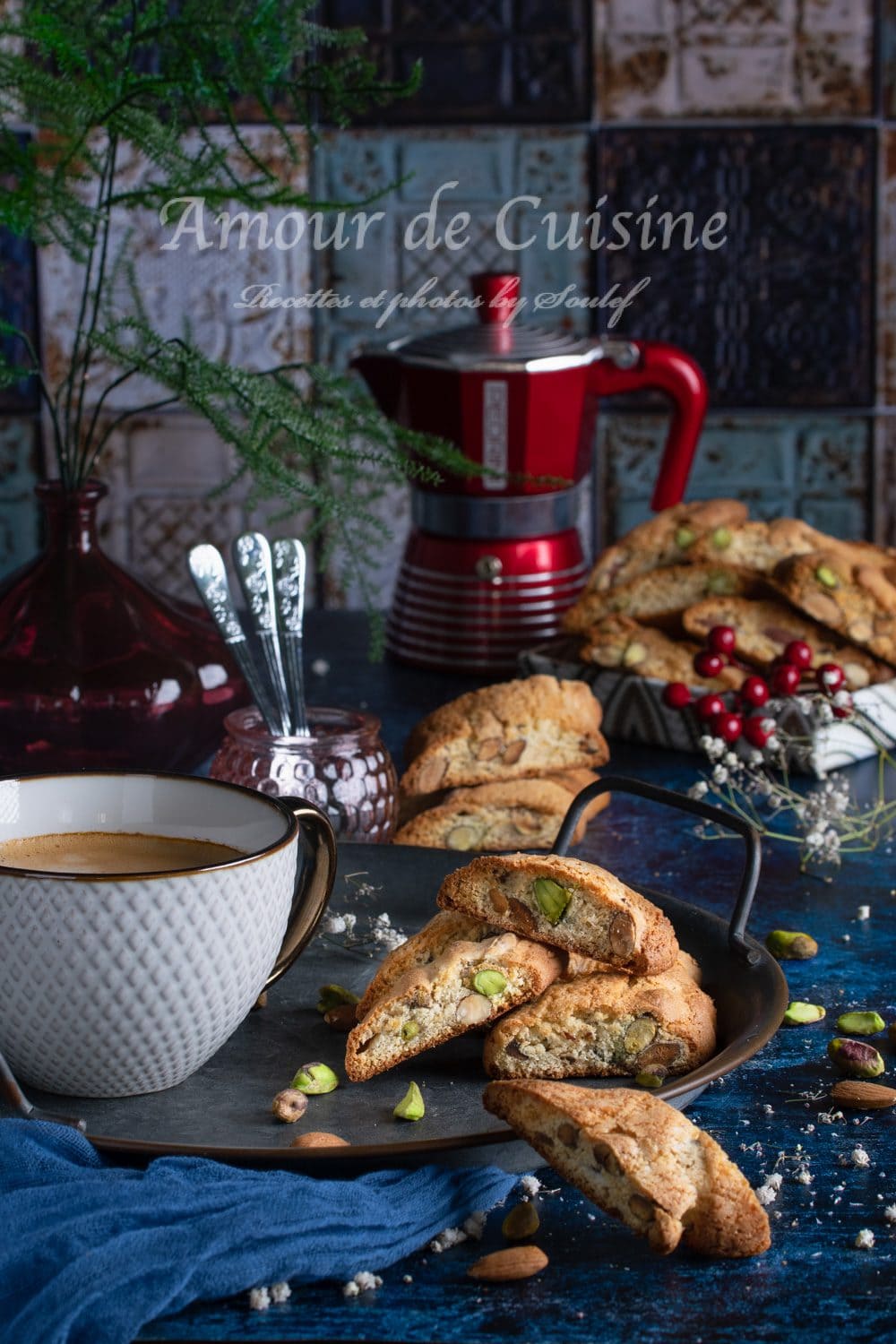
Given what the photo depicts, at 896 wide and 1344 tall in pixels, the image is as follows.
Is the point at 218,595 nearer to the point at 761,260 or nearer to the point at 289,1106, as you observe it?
the point at 289,1106

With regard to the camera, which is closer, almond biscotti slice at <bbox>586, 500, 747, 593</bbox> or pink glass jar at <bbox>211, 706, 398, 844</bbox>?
pink glass jar at <bbox>211, 706, 398, 844</bbox>

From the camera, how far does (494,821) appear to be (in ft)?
3.83

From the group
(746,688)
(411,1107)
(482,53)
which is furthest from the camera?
(482,53)

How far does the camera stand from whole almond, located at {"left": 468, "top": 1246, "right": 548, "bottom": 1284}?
62cm

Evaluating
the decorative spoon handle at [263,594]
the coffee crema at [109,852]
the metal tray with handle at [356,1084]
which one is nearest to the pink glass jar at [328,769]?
the decorative spoon handle at [263,594]

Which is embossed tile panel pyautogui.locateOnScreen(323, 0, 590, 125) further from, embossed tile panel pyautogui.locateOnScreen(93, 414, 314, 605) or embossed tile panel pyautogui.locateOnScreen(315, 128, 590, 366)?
embossed tile panel pyautogui.locateOnScreen(93, 414, 314, 605)

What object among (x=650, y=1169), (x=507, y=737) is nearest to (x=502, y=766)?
(x=507, y=737)

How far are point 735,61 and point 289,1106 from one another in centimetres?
216

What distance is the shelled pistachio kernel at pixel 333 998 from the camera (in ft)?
2.75

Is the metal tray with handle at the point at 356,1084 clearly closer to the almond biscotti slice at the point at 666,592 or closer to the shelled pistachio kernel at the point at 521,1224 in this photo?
the shelled pistachio kernel at the point at 521,1224

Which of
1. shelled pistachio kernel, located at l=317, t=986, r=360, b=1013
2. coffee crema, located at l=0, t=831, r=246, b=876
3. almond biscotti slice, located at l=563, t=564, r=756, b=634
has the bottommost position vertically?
shelled pistachio kernel, located at l=317, t=986, r=360, b=1013

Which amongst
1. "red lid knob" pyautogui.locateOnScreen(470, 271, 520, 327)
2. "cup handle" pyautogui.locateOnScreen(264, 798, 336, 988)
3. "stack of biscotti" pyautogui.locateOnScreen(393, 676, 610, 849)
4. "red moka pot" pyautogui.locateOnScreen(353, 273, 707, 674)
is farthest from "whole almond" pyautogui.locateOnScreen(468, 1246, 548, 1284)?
"red lid knob" pyautogui.locateOnScreen(470, 271, 520, 327)

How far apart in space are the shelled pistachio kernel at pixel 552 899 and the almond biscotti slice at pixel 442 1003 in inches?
0.8

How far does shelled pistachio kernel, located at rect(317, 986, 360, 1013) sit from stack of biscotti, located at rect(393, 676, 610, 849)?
12.1 inches
